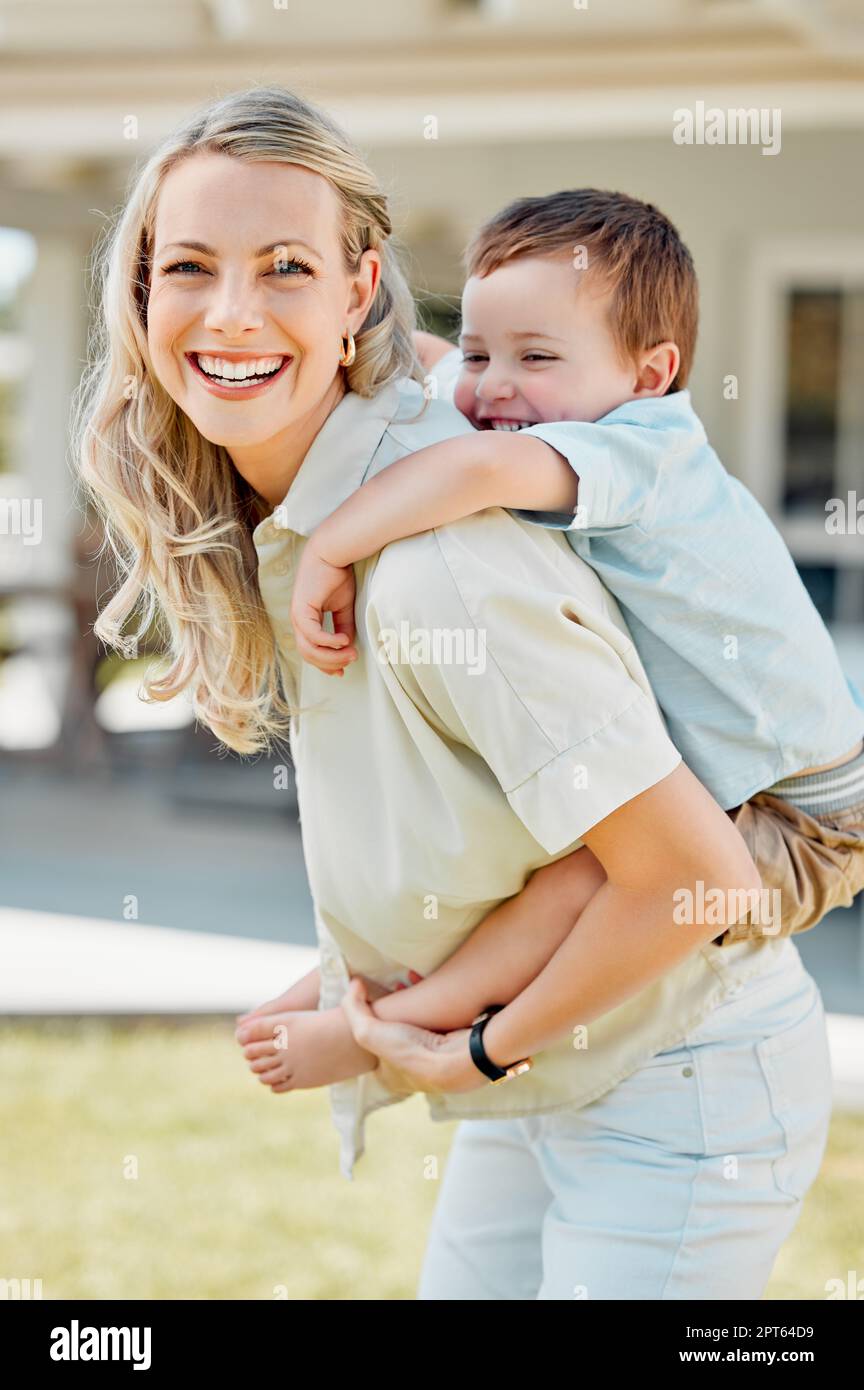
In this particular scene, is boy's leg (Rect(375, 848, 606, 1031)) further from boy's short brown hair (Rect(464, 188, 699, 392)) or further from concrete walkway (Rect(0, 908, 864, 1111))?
concrete walkway (Rect(0, 908, 864, 1111))

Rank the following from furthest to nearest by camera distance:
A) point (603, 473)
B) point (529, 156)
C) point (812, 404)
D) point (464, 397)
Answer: point (529, 156), point (812, 404), point (464, 397), point (603, 473)

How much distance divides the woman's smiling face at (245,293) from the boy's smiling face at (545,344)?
277mm

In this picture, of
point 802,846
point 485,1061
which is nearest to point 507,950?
point 485,1061

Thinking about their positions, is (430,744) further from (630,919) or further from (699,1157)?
(699,1157)

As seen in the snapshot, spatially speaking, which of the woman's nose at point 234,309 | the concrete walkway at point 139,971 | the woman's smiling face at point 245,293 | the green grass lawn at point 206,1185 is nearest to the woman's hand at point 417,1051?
the woman's smiling face at point 245,293

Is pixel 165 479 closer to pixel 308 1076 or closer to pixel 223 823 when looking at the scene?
pixel 308 1076

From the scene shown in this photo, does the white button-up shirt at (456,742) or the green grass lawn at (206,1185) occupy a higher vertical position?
the white button-up shirt at (456,742)

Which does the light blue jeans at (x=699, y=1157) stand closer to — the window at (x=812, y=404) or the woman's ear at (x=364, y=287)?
the woman's ear at (x=364, y=287)

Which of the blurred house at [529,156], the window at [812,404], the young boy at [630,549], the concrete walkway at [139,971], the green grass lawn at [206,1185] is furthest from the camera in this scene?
the window at [812,404]

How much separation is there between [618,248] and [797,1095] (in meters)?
1.03

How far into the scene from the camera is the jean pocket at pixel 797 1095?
5.72ft

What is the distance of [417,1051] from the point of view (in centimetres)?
173
